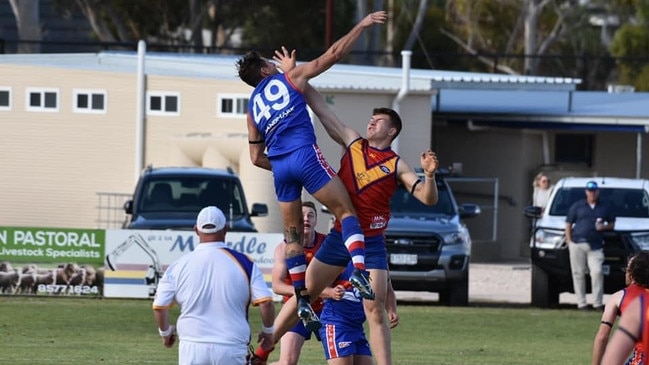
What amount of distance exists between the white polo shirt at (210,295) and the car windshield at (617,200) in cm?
1504

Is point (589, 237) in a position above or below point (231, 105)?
below

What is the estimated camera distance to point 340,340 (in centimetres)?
1146

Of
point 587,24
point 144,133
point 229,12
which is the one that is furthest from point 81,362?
point 587,24

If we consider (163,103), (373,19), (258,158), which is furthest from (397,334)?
(163,103)

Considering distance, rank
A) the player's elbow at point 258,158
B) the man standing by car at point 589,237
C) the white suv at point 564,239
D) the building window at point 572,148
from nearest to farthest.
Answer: the player's elbow at point 258,158 < the man standing by car at point 589,237 < the white suv at point 564,239 < the building window at point 572,148

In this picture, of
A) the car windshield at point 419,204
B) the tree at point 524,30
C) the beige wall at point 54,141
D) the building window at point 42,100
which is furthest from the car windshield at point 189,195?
the tree at point 524,30

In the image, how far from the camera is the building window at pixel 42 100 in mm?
34094

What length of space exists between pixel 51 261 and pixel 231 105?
1090 centimetres

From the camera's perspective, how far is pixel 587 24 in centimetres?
6512

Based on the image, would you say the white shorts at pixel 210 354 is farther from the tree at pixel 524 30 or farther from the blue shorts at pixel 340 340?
the tree at pixel 524 30

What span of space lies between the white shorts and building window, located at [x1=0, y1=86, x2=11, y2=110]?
25.1 meters

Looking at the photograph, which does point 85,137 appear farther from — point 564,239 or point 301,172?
point 301,172

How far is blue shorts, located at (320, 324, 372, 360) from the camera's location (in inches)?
450

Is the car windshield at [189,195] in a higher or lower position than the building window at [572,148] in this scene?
lower
